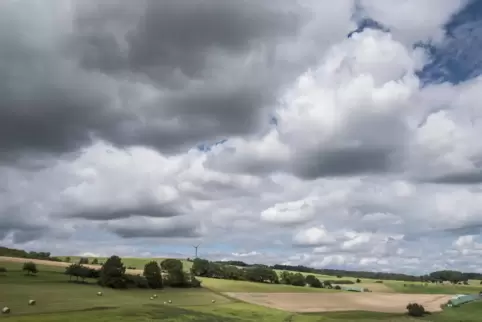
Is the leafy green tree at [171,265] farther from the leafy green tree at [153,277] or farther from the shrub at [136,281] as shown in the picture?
the shrub at [136,281]

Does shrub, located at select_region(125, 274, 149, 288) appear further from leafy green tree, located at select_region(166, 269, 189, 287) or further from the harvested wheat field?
the harvested wheat field

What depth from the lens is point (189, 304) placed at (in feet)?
416

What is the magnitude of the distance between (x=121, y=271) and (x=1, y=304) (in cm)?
6438

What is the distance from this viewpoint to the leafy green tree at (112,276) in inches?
5930

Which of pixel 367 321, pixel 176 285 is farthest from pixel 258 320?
pixel 176 285

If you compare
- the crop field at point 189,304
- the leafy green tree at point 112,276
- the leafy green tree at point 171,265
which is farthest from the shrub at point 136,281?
the leafy green tree at point 171,265

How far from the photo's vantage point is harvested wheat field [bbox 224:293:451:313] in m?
142

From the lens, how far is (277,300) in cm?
15388

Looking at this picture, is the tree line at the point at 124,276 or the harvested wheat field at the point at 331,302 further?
the tree line at the point at 124,276

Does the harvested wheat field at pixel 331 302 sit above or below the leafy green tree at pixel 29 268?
below

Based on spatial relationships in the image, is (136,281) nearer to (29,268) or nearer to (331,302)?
(29,268)

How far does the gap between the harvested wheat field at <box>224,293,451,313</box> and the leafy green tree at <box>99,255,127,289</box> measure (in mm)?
35147

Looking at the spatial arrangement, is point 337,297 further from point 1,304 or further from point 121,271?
point 1,304

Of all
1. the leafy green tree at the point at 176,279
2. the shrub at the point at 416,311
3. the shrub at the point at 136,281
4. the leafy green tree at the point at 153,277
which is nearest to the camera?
the shrub at the point at 416,311
